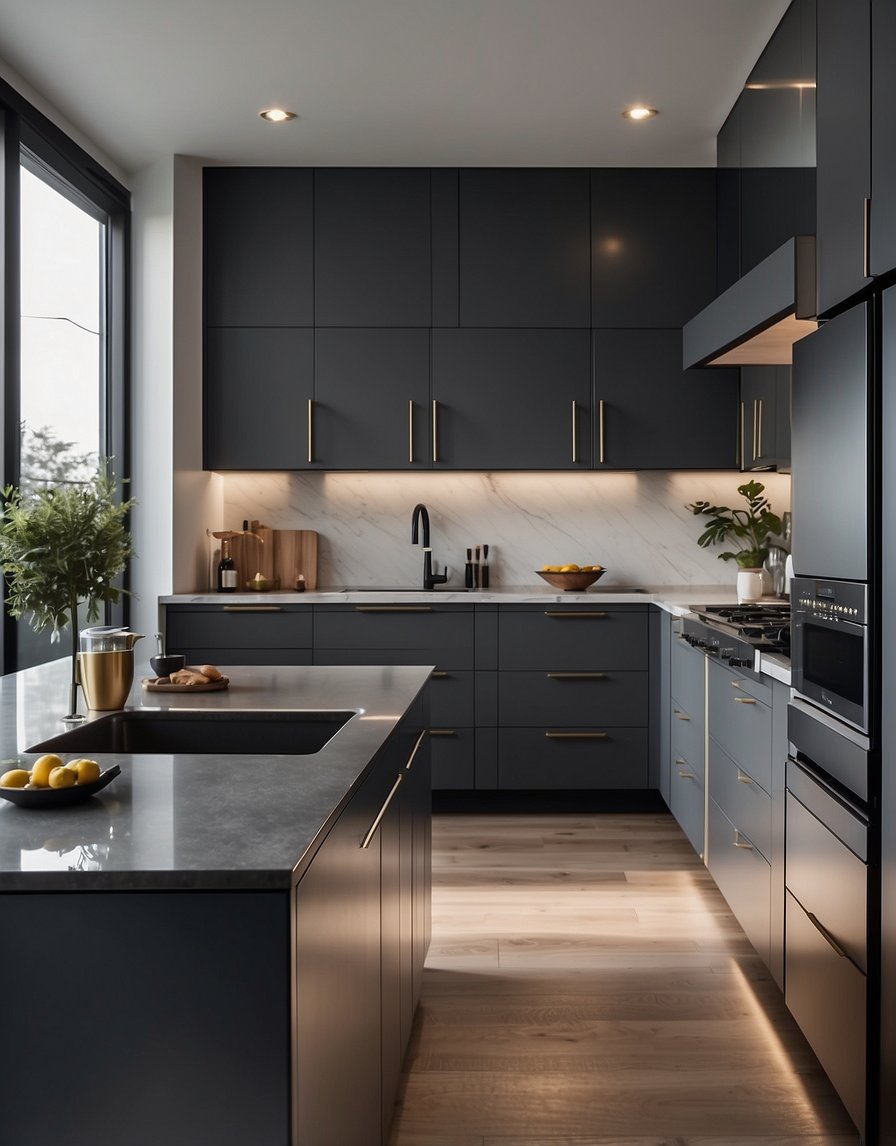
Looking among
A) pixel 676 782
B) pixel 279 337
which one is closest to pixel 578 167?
pixel 279 337

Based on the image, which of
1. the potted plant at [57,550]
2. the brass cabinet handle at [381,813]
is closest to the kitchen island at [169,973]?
the brass cabinet handle at [381,813]

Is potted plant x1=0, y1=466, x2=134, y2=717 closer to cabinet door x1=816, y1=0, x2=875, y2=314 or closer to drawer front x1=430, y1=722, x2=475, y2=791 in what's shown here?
cabinet door x1=816, y1=0, x2=875, y2=314

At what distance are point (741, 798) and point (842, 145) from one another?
1.68 m

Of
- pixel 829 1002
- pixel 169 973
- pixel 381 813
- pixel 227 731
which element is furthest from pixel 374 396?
pixel 169 973

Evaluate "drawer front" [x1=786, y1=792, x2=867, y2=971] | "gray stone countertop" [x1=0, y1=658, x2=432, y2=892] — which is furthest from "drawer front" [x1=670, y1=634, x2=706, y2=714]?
"gray stone countertop" [x1=0, y1=658, x2=432, y2=892]

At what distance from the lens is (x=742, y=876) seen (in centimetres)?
284

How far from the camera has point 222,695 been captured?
2266 mm

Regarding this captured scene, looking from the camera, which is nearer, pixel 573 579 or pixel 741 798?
pixel 741 798

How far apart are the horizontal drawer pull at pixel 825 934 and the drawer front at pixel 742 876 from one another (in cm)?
36

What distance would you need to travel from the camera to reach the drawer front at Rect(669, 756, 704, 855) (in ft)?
11.4

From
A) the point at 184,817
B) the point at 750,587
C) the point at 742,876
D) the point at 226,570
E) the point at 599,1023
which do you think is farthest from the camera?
the point at 226,570

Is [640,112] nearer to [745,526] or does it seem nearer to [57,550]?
[745,526]

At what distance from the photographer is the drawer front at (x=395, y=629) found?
4.43 metres

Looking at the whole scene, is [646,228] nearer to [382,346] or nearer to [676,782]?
[382,346]
